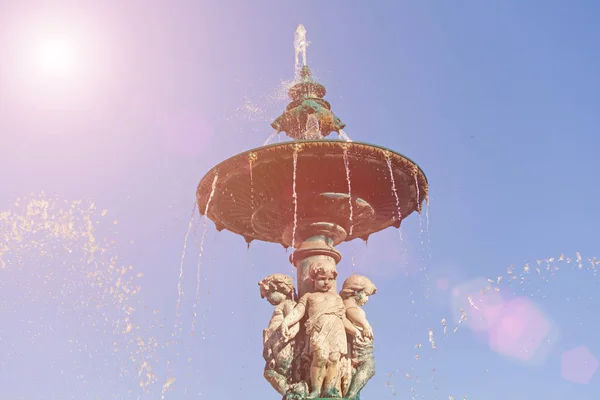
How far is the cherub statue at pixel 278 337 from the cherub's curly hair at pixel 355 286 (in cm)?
71

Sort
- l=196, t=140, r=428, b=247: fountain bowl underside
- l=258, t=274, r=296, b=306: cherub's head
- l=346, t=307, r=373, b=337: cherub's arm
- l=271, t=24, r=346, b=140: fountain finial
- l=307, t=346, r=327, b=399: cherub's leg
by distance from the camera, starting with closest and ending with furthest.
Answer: l=307, t=346, r=327, b=399: cherub's leg < l=346, t=307, r=373, b=337: cherub's arm < l=196, t=140, r=428, b=247: fountain bowl underside < l=258, t=274, r=296, b=306: cherub's head < l=271, t=24, r=346, b=140: fountain finial

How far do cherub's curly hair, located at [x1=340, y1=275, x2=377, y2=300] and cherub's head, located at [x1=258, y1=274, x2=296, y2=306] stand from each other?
70 cm

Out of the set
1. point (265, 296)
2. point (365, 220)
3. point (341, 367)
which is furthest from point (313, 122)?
point (341, 367)

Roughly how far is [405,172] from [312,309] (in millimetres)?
2299

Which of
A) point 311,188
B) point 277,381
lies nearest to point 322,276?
point 311,188

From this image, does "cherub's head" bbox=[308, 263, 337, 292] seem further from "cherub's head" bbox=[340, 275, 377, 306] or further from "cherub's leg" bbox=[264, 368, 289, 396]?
"cherub's leg" bbox=[264, 368, 289, 396]

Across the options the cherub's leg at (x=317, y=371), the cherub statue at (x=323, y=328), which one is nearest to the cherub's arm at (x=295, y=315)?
the cherub statue at (x=323, y=328)

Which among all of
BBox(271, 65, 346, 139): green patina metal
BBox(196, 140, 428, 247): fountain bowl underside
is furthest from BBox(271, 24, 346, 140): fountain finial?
BBox(196, 140, 428, 247): fountain bowl underside

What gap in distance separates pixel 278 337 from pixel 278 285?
788 millimetres

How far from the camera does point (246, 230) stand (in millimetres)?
10500

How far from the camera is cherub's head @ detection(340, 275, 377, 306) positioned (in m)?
8.84

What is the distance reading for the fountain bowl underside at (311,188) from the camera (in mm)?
8594

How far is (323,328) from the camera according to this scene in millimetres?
8125

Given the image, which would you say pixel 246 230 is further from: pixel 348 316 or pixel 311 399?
pixel 311 399
